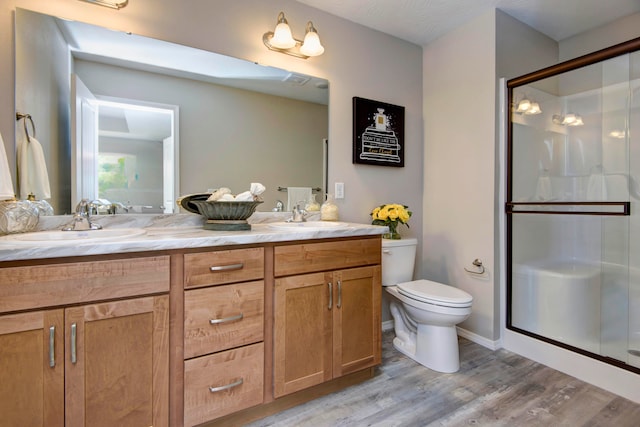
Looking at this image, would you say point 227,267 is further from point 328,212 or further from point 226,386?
point 328,212

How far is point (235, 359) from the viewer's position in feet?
4.40

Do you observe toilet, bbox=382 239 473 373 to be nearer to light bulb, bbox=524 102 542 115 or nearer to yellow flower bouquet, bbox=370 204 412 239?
yellow flower bouquet, bbox=370 204 412 239

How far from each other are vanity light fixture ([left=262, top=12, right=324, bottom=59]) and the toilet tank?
4.41 feet

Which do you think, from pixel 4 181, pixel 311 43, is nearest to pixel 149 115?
pixel 4 181

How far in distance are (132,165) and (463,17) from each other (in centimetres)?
240

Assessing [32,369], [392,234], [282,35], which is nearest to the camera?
[32,369]

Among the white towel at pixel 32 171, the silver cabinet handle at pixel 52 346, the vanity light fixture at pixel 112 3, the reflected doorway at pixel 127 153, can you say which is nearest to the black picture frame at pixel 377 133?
the reflected doorway at pixel 127 153

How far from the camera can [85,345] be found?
107cm

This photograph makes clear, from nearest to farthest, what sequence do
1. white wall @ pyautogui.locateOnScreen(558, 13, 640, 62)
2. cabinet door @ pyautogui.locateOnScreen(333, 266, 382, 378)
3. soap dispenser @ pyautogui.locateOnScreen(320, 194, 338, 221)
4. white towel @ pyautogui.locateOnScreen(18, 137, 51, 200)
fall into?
1. white towel @ pyautogui.locateOnScreen(18, 137, 51, 200)
2. cabinet door @ pyautogui.locateOnScreen(333, 266, 382, 378)
3. soap dispenser @ pyautogui.locateOnScreen(320, 194, 338, 221)
4. white wall @ pyautogui.locateOnScreen(558, 13, 640, 62)

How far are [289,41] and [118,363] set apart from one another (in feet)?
6.01

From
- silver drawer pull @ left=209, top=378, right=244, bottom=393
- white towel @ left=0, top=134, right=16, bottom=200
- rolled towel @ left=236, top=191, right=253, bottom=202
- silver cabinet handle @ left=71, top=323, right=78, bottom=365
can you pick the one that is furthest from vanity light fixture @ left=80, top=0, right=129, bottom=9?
silver drawer pull @ left=209, top=378, right=244, bottom=393

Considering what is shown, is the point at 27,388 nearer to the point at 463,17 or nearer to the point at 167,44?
the point at 167,44

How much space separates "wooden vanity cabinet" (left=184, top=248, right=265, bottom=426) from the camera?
1245 millimetres

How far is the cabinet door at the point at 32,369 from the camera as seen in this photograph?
97cm
